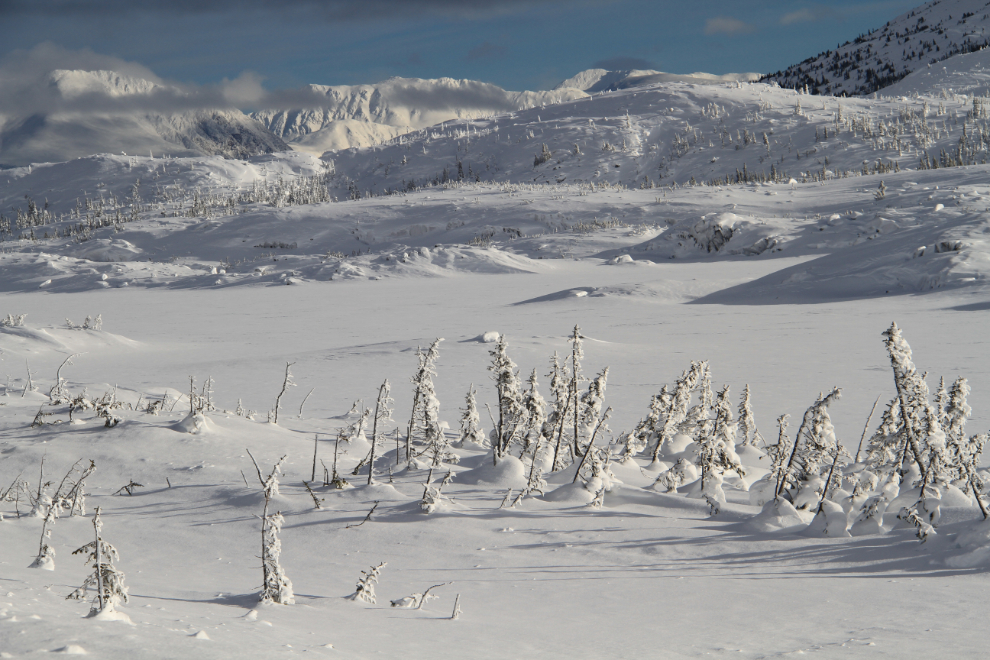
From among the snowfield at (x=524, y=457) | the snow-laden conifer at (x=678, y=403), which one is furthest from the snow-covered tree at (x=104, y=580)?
the snow-laden conifer at (x=678, y=403)

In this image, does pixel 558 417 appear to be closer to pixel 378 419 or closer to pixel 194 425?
pixel 378 419

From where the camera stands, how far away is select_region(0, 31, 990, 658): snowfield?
2252mm

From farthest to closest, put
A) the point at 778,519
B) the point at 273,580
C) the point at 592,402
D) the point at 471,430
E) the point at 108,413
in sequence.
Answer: the point at 471,430 → the point at 592,402 → the point at 108,413 → the point at 778,519 → the point at 273,580

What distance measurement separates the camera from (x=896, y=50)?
7681 cm

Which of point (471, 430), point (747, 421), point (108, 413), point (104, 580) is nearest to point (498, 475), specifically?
point (471, 430)

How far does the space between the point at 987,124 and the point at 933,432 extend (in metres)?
45.1

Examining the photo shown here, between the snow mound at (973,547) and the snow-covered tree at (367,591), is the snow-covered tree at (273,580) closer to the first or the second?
the snow-covered tree at (367,591)

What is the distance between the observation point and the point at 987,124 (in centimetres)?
3903

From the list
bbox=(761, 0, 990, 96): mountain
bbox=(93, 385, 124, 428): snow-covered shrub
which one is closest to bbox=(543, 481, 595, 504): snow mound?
bbox=(93, 385, 124, 428): snow-covered shrub

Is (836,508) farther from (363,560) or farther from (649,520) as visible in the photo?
(363,560)

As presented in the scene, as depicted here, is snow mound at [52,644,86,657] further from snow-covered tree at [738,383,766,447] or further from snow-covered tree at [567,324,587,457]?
snow-covered tree at [738,383,766,447]

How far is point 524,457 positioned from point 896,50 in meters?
89.3

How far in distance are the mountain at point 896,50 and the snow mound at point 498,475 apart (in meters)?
76.4

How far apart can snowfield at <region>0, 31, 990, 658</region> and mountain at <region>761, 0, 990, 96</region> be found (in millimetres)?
55871
